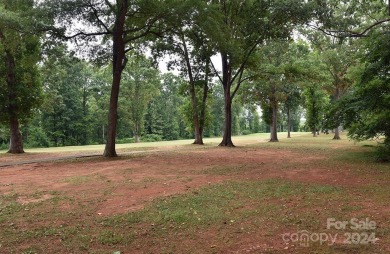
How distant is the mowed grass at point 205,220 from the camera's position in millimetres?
4715

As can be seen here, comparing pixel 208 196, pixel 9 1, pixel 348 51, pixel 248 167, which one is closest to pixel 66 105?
pixel 9 1

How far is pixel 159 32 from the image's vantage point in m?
18.9

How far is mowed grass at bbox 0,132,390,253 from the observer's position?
4.71 meters

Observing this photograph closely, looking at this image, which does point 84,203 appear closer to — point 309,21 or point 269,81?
point 309,21

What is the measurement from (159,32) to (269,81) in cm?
1507

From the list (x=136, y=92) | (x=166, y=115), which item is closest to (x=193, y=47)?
(x=136, y=92)

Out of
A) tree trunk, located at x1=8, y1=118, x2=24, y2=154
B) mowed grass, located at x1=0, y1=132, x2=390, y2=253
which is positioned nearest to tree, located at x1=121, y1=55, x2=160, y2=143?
tree trunk, located at x1=8, y1=118, x2=24, y2=154

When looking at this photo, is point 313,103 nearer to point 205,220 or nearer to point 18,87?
point 18,87

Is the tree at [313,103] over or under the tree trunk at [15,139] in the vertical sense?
over

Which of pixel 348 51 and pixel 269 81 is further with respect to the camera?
pixel 348 51

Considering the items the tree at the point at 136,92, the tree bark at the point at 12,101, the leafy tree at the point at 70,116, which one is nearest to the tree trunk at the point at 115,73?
the tree bark at the point at 12,101

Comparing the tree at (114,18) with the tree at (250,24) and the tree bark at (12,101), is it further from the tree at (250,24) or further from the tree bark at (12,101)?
the tree bark at (12,101)

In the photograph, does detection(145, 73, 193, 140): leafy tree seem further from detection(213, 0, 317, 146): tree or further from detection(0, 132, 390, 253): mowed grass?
detection(0, 132, 390, 253): mowed grass

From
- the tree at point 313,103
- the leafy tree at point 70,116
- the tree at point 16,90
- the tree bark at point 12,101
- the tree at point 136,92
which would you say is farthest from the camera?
the leafy tree at point 70,116
